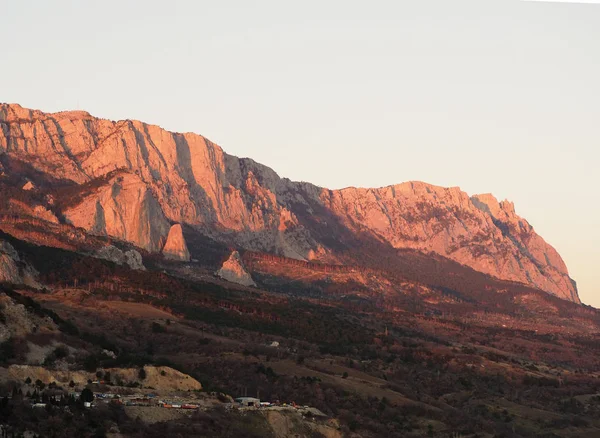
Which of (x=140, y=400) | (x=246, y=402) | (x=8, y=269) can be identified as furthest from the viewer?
(x=8, y=269)

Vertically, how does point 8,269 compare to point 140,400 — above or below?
above

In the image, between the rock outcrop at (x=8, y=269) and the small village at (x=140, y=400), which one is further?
the rock outcrop at (x=8, y=269)

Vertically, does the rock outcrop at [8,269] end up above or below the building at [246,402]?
above

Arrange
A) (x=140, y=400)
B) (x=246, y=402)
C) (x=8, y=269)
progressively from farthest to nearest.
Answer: (x=8, y=269) < (x=246, y=402) < (x=140, y=400)

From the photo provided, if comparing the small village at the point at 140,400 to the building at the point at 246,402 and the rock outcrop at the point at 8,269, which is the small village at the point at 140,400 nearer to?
the building at the point at 246,402

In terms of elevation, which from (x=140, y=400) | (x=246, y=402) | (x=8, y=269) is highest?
(x=8, y=269)

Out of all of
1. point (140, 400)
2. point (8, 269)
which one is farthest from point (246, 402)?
point (8, 269)

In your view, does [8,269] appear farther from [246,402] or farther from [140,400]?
[140,400]

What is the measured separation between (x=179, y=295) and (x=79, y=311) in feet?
136

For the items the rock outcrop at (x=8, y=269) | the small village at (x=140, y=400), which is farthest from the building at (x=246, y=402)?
the rock outcrop at (x=8, y=269)

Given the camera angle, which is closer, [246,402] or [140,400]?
[140,400]

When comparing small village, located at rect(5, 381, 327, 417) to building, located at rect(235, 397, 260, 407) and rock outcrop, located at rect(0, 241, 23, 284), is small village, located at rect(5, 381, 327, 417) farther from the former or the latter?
rock outcrop, located at rect(0, 241, 23, 284)

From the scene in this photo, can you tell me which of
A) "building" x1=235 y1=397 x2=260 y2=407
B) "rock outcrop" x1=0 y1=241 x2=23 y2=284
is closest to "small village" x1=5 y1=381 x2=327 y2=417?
"building" x1=235 y1=397 x2=260 y2=407

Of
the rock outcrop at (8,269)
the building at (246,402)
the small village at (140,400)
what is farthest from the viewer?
the rock outcrop at (8,269)
